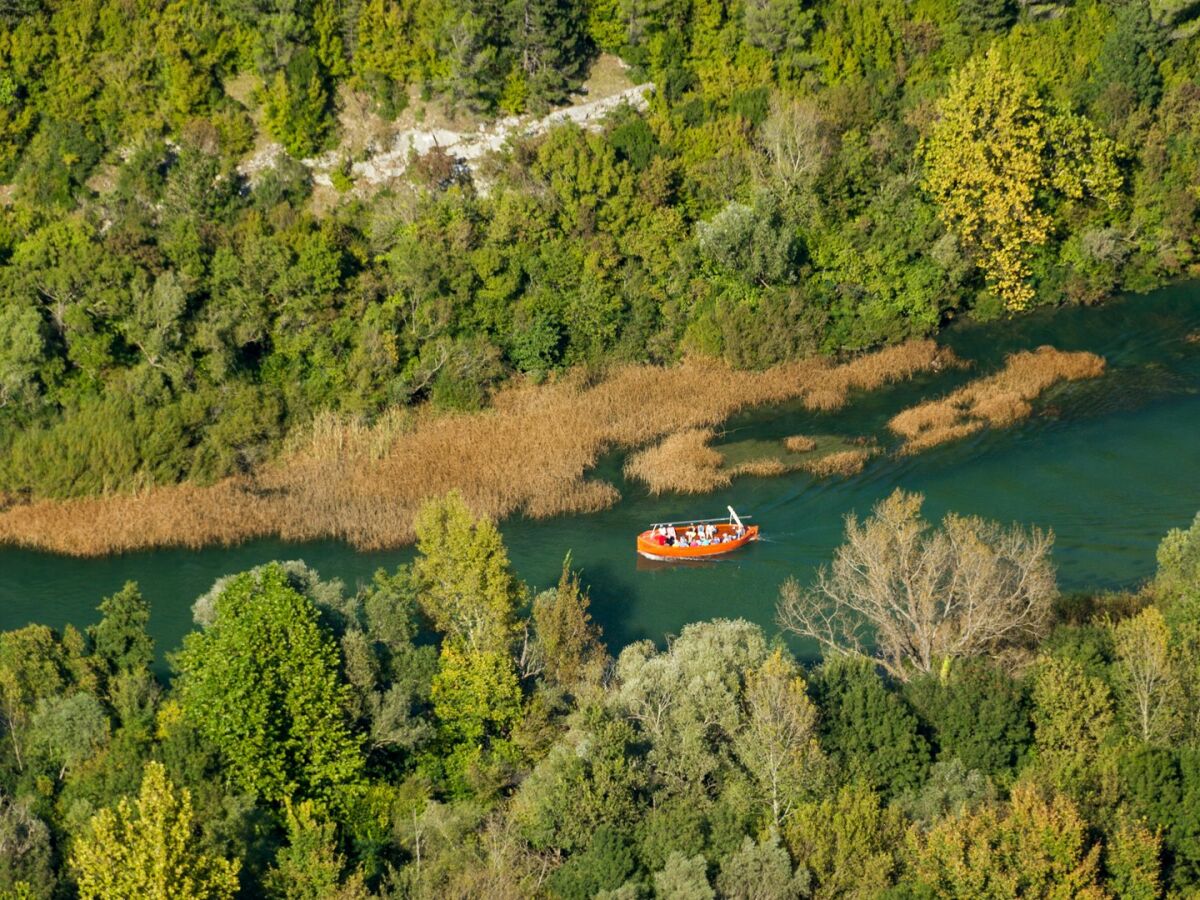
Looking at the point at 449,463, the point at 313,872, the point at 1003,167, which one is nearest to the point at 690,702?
the point at 313,872

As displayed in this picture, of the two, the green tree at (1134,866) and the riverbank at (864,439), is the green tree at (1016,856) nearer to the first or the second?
the green tree at (1134,866)

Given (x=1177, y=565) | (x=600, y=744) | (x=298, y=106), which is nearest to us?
(x=600, y=744)

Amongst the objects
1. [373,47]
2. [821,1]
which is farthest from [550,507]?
[821,1]

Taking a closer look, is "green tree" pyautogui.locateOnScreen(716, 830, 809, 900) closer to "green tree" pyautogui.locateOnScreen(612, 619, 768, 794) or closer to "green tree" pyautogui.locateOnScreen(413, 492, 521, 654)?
"green tree" pyautogui.locateOnScreen(612, 619, 768, 794)

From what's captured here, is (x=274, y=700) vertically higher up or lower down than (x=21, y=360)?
lower down

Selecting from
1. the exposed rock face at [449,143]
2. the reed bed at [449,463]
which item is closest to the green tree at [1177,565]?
the reed bed at [449,463]

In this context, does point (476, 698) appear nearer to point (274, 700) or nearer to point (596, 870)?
point (274, 700)

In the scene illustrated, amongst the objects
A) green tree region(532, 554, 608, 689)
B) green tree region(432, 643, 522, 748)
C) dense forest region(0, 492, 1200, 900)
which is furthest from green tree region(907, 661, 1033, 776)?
green tree region(432, 643, 522, 748)
